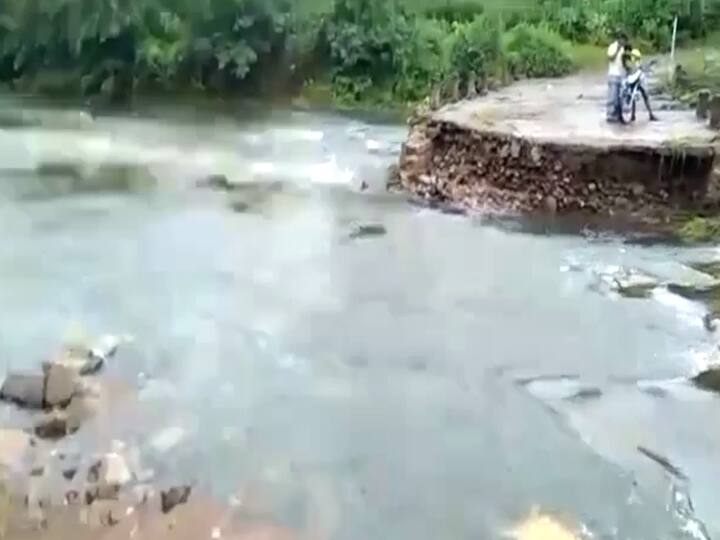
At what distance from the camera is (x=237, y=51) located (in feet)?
121

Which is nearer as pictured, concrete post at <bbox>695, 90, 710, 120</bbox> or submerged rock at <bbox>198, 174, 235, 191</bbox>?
concrete post at <bbox>695, 90, 710, 120</bbox>

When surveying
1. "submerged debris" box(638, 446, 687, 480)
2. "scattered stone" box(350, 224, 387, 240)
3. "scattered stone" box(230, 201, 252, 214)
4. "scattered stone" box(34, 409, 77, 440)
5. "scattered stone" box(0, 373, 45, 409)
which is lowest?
"scattered stone" box(230, 201, 252, 214)

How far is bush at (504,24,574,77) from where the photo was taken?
33.0 m

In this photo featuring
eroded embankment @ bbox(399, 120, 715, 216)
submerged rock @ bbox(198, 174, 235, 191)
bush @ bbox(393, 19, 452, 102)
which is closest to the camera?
eroded embankment @ bbox(399, 120, 715, 216)

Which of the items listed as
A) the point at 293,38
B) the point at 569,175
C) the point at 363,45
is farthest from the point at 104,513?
the point at 293,38

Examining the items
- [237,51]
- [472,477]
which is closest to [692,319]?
[472,477]

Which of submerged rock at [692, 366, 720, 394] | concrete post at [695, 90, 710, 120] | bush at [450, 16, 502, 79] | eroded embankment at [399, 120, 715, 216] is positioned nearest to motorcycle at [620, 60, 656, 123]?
concrete post at [695, 90, 710, 120]

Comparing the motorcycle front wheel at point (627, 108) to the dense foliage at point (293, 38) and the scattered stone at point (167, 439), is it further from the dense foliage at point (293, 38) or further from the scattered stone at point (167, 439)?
the scattered stone at point (167, 439)

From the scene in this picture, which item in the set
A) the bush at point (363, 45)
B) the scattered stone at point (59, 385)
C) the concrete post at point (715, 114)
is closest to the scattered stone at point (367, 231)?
the concrete post at point (715, 114)

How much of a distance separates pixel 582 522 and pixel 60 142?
69.4 feet

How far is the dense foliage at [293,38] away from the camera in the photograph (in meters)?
36.3

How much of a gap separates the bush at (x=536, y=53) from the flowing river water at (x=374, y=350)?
12054mm

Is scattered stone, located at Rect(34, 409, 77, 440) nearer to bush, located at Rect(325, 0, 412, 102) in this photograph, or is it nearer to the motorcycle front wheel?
the motorcycle front wheel

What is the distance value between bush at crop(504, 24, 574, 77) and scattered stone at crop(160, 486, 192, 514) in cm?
2435
